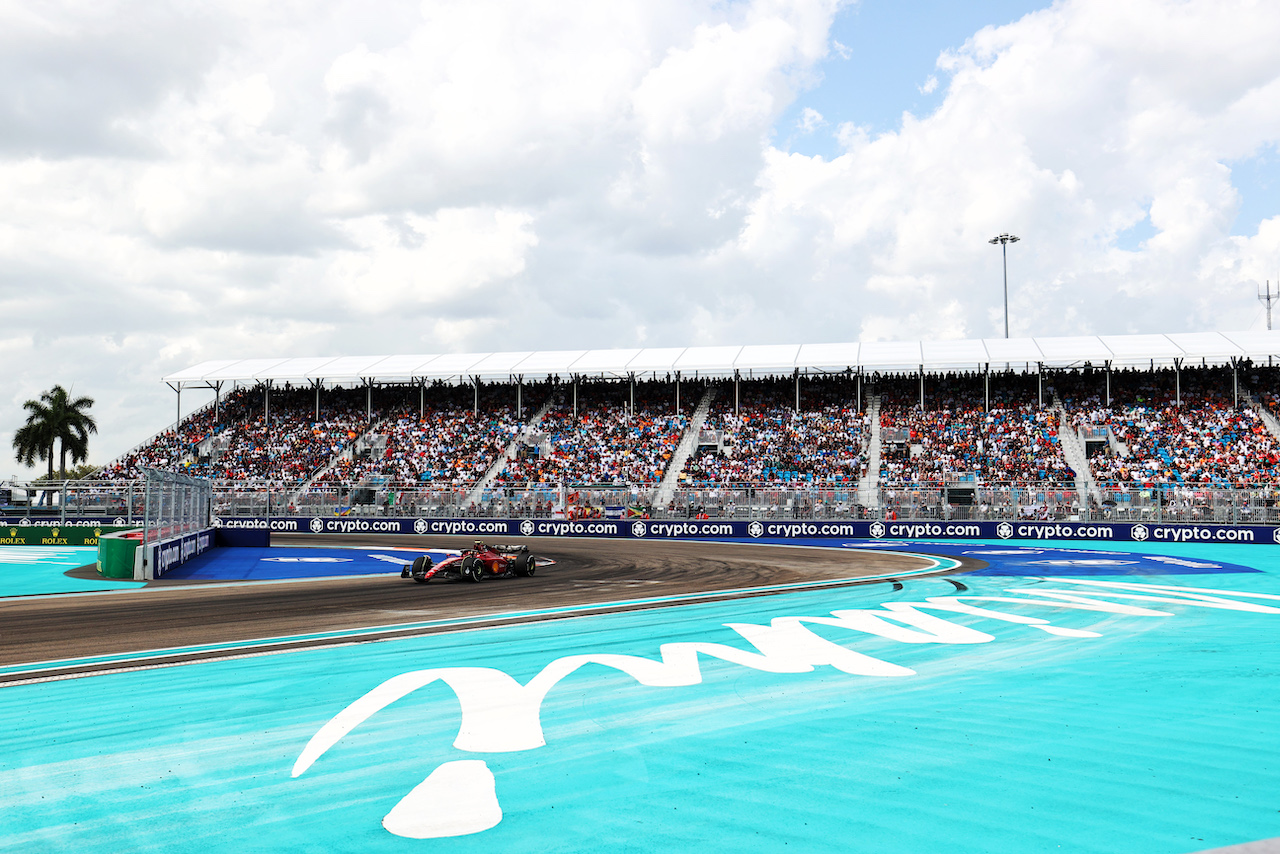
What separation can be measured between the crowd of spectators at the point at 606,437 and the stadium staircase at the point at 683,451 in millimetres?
314

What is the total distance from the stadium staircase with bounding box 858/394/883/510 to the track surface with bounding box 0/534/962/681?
1065cm

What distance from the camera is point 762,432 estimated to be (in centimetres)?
4425

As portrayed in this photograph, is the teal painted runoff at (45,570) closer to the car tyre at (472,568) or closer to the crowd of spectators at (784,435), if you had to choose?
the car tyre at (472,568)

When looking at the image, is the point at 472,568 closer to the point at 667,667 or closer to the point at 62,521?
the point at 667,667

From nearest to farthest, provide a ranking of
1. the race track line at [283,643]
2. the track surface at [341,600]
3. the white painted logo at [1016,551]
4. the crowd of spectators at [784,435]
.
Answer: the race track line at [283,643] < the track surface at [341,600] < the white painted logo at [1016,551] < the crowd of spectators at [784,435]

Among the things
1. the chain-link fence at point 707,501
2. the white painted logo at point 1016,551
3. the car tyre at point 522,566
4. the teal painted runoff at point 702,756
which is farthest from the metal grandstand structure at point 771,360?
the teal painted runoff at point 702,756

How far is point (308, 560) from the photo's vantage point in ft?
76.8

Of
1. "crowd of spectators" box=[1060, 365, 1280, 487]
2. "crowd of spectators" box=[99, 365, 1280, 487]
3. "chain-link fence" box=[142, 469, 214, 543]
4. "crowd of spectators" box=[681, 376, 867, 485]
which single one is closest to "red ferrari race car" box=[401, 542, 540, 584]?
"chain-link fence" box=[142, 469, 214, 543]

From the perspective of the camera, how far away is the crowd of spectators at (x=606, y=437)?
42656mm

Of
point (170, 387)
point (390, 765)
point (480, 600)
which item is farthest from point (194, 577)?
point (170, 387)

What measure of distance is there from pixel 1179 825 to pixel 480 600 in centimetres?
1080

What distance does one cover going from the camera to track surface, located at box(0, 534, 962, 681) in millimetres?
10383

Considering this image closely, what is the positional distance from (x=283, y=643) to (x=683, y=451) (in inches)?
1368

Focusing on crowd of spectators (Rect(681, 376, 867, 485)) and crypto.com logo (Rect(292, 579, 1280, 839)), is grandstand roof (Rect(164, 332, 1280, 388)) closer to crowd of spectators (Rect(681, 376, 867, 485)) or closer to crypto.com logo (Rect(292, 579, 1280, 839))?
crowd of spectators (Rect(681, 376, 867, 485))
